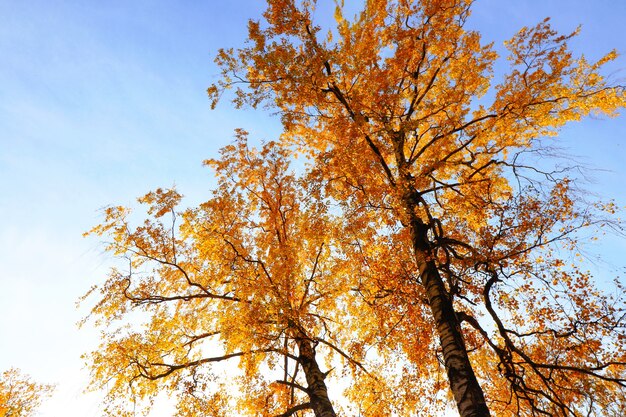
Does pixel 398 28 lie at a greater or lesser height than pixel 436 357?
greater

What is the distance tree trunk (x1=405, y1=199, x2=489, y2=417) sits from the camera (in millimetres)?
4984

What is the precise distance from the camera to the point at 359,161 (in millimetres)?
7789

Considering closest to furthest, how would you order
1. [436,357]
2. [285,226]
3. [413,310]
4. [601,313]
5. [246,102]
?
[601,313] < [436,357] < [413,310] < [246,102] < [285,226]

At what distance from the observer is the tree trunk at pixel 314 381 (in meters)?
7.83

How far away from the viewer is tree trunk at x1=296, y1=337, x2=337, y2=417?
25.7 feet

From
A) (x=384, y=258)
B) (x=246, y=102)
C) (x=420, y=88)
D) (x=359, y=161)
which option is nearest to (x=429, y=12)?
(x=420, y=88)

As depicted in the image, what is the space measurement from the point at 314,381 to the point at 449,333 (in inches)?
158

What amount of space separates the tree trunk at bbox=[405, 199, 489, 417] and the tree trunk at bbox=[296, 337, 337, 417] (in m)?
3.44

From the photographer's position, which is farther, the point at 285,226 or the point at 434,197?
the point at 285,226

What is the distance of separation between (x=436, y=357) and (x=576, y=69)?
6.86 metres

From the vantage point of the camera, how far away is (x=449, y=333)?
575 centimetres

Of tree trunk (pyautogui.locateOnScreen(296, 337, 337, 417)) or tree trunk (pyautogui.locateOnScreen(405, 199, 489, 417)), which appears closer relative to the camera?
tree trunk (pyautogui.locateOnScreen(405, 199, 489, 417))

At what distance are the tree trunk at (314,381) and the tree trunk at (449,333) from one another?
3.44 metres

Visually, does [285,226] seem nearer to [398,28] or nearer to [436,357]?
[436,357]
